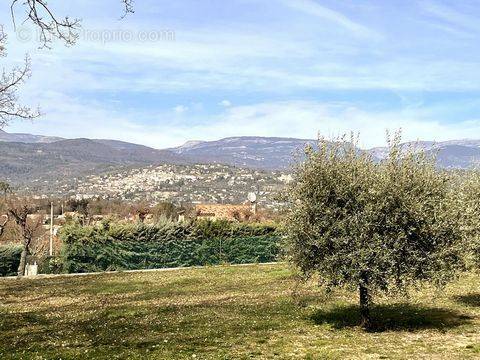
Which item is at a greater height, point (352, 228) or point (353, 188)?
point (353, 188)

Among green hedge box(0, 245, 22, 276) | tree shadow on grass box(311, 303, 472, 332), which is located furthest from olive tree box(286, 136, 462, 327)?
green hedge box(0, 245, 22, 276)

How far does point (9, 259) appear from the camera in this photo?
136 ft

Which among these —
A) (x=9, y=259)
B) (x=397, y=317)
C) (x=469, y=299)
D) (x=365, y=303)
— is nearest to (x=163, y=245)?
(x=9, y=259)

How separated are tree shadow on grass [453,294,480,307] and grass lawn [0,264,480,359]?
4cm

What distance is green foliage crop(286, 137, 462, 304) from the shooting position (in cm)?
1561

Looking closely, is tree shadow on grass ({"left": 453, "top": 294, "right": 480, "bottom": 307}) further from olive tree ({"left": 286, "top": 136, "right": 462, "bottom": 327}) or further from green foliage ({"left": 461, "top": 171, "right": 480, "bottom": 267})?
olive tree ({"left": 286, "top": 136, "right": 462, "bottom": 327})

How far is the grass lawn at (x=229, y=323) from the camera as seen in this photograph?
47.2ft

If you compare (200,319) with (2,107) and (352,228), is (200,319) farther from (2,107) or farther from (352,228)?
(2,107)

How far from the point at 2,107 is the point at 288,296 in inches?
656

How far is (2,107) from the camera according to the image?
23625 millimetres

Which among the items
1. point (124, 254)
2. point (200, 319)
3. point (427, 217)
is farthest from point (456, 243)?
point (124, 254)

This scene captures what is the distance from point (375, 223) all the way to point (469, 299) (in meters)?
9.89

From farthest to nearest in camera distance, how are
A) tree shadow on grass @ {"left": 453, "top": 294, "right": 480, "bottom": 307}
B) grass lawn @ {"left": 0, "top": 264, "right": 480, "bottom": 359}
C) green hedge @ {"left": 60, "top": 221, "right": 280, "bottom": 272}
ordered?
green hedge @ {"left": 60, "top": 221, "right": 280, "bottom": 272} < tree shadow on grass @ {"left": 453, "top": 294, "right": 480, "bottom": 307} < grass lawn @ {"left": 0, "top": 264, "right": 480, "bottom": 359}

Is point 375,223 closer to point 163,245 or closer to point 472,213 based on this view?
point 472,213
